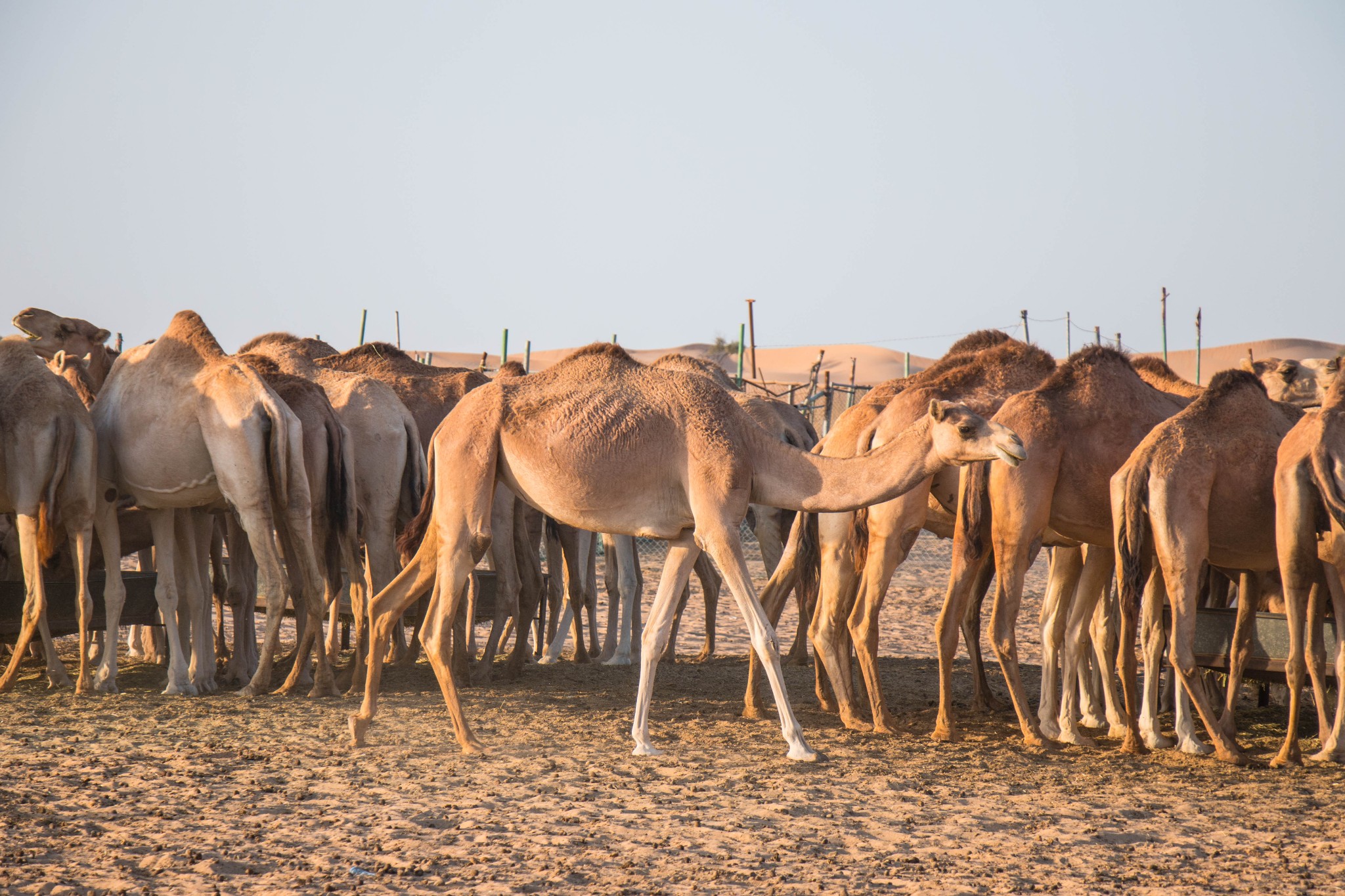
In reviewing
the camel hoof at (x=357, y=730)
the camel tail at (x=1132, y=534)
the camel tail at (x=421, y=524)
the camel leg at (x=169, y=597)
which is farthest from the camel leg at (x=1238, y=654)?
the camel leg at (x=169, y=597)

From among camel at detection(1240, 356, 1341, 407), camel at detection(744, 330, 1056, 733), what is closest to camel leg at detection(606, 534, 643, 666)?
camel at detection(744, 330, 1056, 733)

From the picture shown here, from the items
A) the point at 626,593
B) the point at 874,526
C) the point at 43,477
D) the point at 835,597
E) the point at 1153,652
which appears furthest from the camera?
the point at 626,593

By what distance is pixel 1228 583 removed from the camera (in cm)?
933

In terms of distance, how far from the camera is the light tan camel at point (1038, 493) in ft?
23.9

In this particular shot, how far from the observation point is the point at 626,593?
36.4 ft

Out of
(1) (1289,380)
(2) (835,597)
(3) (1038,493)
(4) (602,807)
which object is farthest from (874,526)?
(1) (1289,380)

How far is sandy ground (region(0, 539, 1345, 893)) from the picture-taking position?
4.63m

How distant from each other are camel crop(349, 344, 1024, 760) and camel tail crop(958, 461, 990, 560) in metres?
0.89

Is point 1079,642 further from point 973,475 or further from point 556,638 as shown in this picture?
point 556,638

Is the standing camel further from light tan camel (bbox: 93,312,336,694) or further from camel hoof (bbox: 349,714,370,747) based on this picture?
camel hoof (bbox: 349,714,370,747)

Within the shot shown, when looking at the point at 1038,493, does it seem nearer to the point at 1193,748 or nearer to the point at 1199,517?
the point at 1199,517

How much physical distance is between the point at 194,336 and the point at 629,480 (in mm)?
3897

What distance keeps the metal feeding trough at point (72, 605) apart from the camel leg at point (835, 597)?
16.0ft

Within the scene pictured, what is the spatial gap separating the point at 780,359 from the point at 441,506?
82082mm
